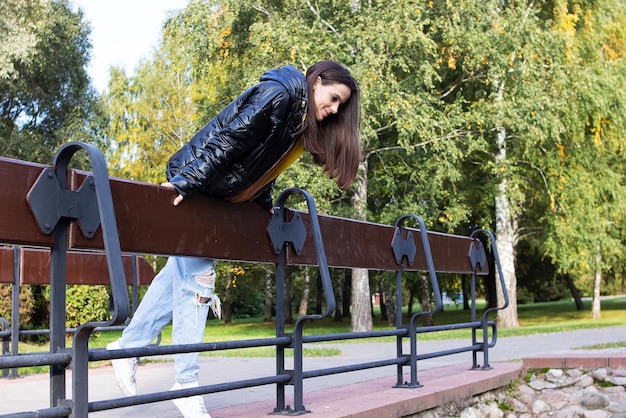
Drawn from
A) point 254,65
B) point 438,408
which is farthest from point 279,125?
point 254,65

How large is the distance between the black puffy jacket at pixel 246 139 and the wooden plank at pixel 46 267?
3.03 meters

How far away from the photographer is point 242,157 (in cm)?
364

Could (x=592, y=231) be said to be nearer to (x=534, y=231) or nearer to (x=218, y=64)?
(x=534, y=231)

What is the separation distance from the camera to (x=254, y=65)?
22922mm

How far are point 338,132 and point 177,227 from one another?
1006 mm

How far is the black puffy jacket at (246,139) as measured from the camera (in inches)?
137

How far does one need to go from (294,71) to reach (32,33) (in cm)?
2799

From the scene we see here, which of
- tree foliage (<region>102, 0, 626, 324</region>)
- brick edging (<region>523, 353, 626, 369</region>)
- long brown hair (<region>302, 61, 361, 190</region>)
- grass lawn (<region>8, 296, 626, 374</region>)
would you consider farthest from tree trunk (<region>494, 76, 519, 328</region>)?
long brown hair (<region>302, 61, 361, 190</region>)

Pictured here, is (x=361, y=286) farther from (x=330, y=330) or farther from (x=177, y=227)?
(x=177, y=227)

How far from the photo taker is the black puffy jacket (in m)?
3.48

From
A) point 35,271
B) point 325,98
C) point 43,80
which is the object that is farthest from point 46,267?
point 43,80

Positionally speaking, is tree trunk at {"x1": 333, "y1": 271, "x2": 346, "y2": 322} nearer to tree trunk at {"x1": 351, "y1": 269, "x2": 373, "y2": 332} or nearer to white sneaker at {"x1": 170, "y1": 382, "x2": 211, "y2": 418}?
tree trunk at {"x1": 351, "y1": 269, "x2": 373, "y2": 332}

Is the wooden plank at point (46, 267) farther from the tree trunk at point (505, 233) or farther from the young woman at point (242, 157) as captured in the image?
the tree trunk at point (505, 233)

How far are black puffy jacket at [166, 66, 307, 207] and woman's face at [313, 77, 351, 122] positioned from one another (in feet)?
0.48
